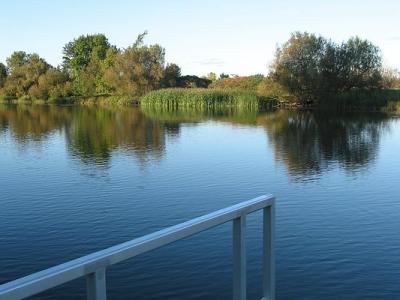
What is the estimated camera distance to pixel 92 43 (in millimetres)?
107500

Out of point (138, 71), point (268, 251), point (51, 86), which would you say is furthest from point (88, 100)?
point (268, 251)

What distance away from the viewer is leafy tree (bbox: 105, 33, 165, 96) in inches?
3054

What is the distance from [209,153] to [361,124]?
20437mm

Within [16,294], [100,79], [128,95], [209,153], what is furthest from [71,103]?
[16,294]

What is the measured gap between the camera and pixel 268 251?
432 cm

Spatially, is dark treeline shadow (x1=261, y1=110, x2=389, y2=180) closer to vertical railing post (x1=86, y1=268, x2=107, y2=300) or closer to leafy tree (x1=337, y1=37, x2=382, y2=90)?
vertical railing post (x1=86, y1=268, x2=107, y2=300)

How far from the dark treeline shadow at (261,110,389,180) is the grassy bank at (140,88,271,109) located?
2527cm

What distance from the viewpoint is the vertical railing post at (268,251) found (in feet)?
13.8

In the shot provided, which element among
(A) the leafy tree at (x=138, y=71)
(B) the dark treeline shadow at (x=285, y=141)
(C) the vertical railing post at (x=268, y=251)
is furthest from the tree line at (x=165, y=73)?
(C) the vertical railing post at (x=268, y=251)

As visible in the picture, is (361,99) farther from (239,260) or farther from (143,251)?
(143,251)

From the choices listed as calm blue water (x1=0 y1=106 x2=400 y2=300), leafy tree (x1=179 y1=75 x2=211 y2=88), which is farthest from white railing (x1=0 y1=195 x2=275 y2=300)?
leafy tree (x1=179 y1=75 x2=211 y2=88)

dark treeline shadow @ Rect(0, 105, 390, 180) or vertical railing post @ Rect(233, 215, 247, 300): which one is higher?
vertical railing post @ Rect(233, 215, 247, 300)

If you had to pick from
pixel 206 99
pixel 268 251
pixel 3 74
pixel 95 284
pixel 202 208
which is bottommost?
pixel 202 208

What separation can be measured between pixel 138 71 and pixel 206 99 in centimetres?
1446
